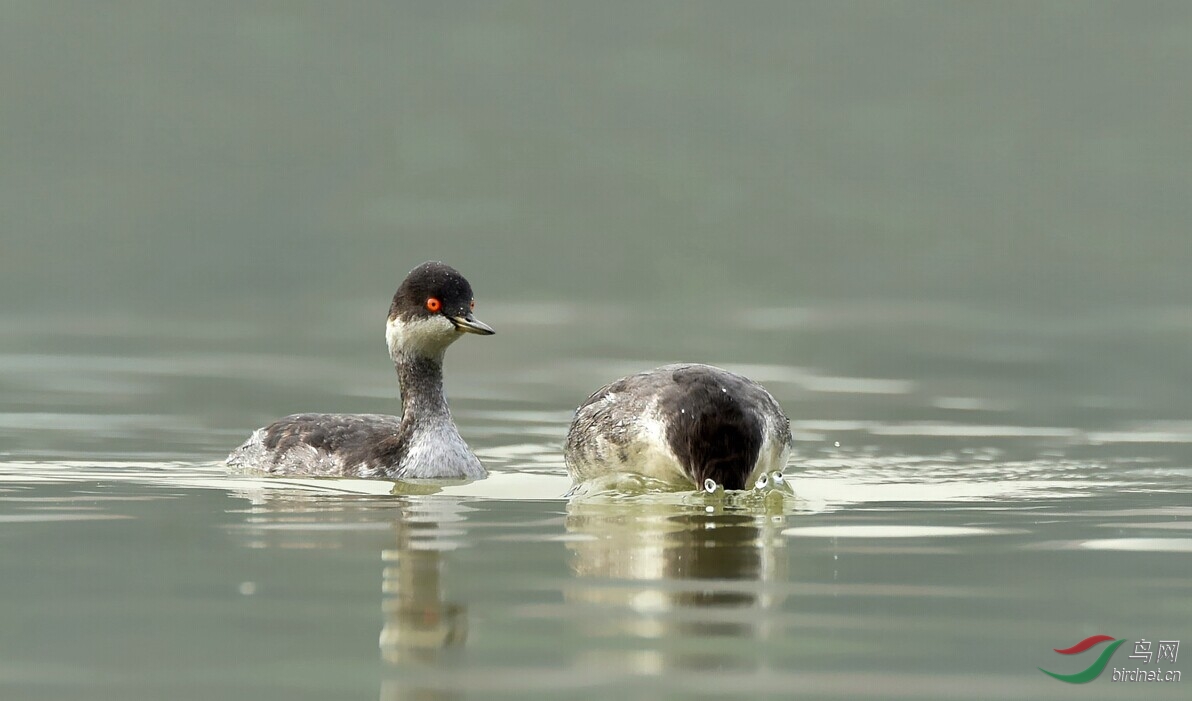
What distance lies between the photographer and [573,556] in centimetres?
1147

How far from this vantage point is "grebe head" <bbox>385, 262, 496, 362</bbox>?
54.5 ft

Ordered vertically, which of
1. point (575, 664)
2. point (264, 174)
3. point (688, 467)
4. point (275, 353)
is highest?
point (264, 174)

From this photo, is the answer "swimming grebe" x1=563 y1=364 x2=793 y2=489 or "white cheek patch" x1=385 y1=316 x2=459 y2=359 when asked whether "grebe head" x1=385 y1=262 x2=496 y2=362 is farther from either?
"swimming grebe" x1=563 y1=364 x2=793 y2=489

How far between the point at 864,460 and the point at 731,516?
419 cm

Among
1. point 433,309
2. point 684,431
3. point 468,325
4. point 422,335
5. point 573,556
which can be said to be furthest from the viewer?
point 422,335

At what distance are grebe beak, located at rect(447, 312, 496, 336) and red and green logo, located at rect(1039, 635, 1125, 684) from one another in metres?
7.79

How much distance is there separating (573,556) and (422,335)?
19.6 feet

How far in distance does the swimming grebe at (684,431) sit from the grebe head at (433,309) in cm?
145

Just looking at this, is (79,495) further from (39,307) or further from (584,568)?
(39,307)

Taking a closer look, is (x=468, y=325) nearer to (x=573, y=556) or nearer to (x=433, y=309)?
(x=433, y=309)

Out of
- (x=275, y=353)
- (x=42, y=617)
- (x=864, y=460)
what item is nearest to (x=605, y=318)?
(x=275, y=353)

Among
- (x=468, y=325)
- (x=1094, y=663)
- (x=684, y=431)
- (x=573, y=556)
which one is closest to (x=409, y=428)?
(x=468, y=325)

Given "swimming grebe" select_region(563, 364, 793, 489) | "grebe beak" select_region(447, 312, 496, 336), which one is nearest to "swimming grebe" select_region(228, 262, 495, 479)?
"grebe beak" select_region(447, 312, 496, 336)

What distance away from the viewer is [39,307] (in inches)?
1443
